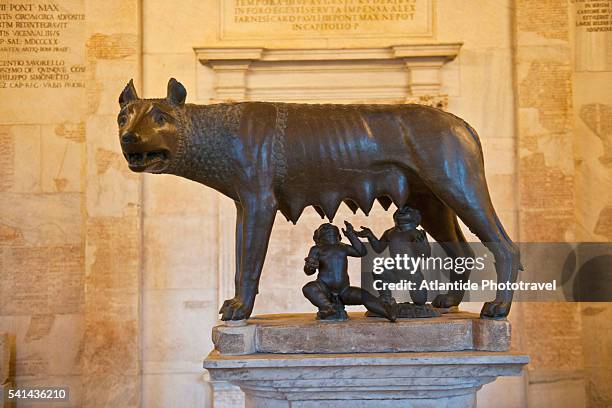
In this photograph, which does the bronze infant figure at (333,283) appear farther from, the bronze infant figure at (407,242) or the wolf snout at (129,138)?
the wolf snout at (129,138)

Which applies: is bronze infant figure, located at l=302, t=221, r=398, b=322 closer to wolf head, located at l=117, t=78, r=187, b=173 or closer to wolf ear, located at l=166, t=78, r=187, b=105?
wolf head, located at l=117, t=78, r=187, b=173

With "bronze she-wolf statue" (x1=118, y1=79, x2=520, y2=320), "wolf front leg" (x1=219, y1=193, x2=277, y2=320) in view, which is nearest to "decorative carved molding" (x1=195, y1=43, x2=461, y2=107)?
"bronze she-wolf statue" (x1=118, y1=79, x2=520, y2=320)

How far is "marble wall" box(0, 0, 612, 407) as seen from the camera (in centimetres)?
755

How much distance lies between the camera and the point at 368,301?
4031mm

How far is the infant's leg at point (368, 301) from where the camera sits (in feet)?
12.9

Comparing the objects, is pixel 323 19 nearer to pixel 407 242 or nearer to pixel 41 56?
pixel 41 56

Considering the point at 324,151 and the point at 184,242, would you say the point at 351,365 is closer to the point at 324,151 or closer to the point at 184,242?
the point at 324,151

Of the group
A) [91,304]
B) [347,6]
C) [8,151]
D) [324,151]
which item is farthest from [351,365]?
[8,151]

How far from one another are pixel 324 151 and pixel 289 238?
3.81 meters

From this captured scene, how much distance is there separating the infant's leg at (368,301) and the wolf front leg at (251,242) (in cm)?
55

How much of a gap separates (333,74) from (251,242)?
4357 mm

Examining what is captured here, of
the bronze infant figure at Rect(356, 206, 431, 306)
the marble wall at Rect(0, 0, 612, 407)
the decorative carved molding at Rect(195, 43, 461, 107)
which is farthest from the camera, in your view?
the decorative carved molding at Rect(195, 43, 461, 107)

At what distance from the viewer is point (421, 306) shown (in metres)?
4.14

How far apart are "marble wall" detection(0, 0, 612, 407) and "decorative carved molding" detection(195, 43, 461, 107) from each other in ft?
0.31
